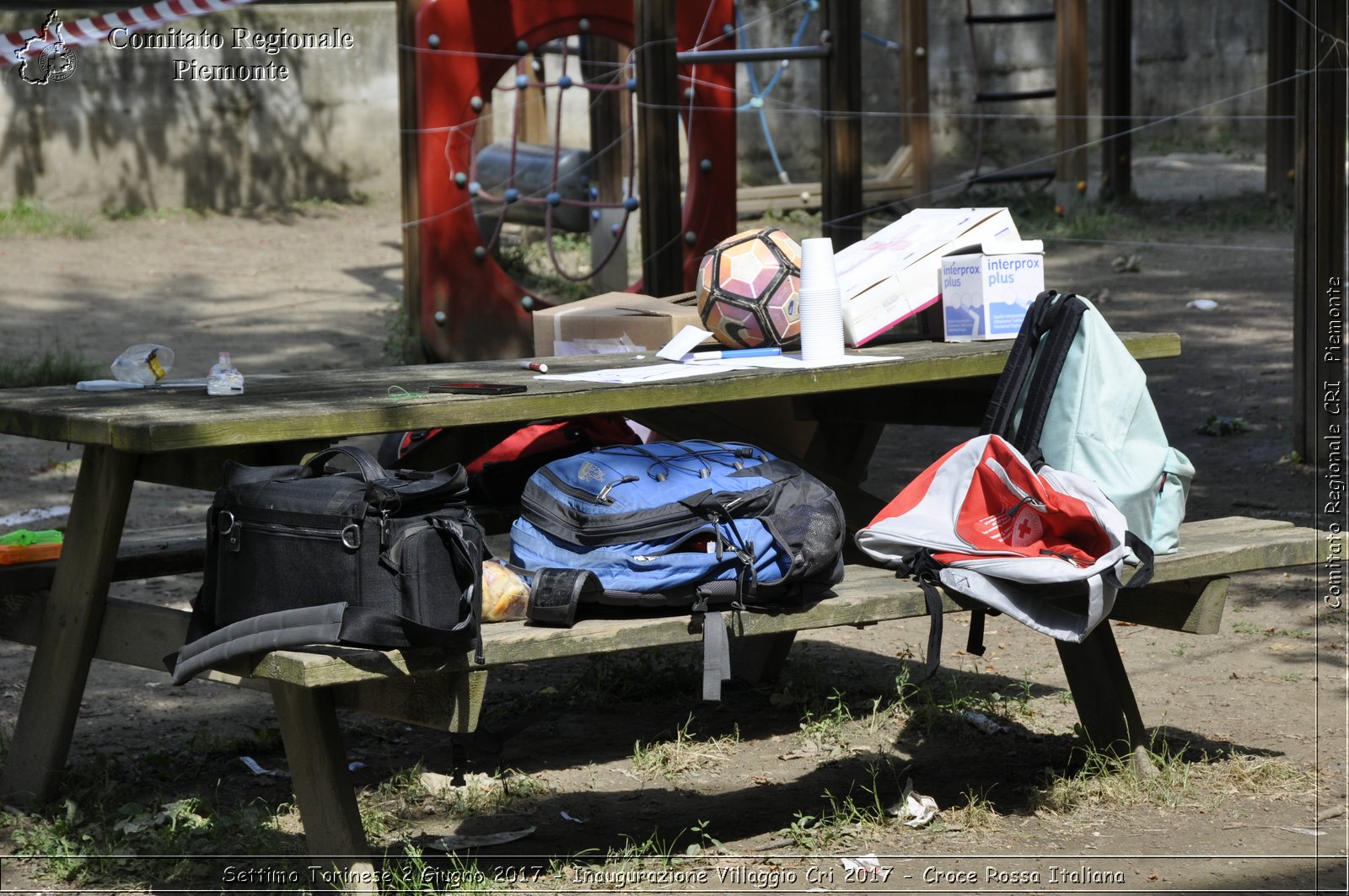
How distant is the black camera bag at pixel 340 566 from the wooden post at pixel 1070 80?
10185 mm

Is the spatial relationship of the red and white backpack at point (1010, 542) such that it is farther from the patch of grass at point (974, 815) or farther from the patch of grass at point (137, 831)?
the patch of grass at point (137, 831)

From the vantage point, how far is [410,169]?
28.1 feet

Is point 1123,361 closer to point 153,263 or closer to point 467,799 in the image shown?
point 467,799

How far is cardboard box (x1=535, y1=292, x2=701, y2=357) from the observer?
4.22 meters

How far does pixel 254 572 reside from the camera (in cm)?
281

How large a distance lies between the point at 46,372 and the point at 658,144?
11.4 feet

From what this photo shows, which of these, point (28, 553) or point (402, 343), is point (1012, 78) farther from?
point (28, 553)

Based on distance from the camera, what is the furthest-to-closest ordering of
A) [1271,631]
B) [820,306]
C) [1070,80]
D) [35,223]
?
[1070,80] → [35,223] → [1271,631] → [820,306]

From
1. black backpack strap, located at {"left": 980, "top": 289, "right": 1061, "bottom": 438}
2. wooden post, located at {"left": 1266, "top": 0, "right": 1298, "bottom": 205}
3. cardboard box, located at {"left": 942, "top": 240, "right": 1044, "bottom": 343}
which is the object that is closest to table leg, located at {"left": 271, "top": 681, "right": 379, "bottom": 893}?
black backpack strap, located at {"left": 980, "top": 289, "right": 1061, "bottom": 438}

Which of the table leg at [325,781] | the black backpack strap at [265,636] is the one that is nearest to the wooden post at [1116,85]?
the table leg at [325,781]

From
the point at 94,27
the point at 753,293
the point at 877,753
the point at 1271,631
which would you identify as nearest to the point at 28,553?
the point at 753,293

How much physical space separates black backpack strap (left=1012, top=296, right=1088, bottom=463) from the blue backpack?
50 cm

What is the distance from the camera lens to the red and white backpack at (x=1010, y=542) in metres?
3.14

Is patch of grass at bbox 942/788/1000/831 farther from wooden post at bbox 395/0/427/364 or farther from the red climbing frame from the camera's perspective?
wooden post at bbox 395/0/427/364
